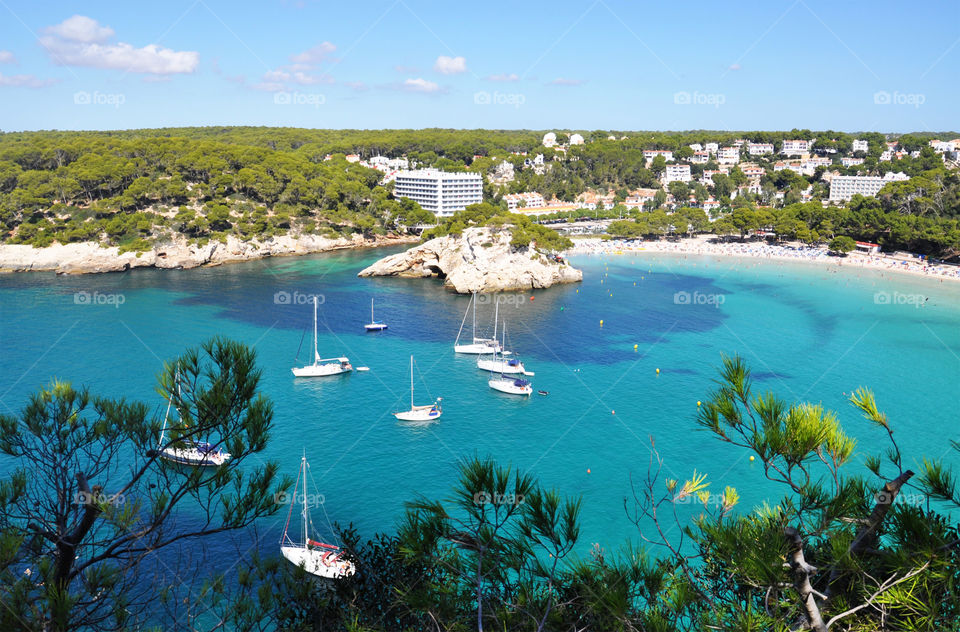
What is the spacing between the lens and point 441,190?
75562 mm

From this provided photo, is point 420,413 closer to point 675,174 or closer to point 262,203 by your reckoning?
point 262,203

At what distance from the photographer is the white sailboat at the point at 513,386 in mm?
26906

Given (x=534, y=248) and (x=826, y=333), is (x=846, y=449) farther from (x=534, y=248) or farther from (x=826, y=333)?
(x=534, y=248)

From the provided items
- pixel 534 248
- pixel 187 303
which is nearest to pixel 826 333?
pixel 534 248

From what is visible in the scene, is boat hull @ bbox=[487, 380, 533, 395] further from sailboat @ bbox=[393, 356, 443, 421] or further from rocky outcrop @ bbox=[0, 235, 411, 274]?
rocky outcrop @ bbox=[0, 235, 411, 274]

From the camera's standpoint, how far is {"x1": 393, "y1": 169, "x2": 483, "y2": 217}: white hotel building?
7569 cm

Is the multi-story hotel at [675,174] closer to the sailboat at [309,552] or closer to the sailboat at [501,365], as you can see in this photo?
the sailboat at [501,365]

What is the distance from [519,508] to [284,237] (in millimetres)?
60700

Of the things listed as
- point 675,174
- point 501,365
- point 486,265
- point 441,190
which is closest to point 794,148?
point 675,174

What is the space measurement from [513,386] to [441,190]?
51.7m

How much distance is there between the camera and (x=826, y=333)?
36.0 meters

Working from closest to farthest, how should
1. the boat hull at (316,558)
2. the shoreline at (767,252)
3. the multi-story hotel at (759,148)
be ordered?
the boat hull at (316,558) → the shoreline at (767,252) → the multi-story hotel at (759,148)

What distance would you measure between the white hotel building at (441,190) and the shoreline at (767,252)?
15.5 metres

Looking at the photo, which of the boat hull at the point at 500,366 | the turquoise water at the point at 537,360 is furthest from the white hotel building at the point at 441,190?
→ the boat hull at the point at 500,366
